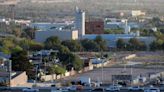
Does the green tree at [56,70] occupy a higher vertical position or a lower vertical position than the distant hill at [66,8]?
higher

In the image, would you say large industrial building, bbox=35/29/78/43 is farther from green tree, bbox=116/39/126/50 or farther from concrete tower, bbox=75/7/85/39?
green tree, bbox=116/39/126/50

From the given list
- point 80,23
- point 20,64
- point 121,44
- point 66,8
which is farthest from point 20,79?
point 66,8

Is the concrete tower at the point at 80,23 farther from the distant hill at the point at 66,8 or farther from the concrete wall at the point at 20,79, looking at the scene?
the distant hill at the point at 66,8

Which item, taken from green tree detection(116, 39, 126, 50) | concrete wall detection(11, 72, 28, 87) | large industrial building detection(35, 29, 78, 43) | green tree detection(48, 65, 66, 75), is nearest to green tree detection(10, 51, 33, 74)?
concrete wall detection(11, 72, 28, 87)

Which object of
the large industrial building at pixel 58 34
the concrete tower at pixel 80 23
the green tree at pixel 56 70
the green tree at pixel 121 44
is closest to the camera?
the green tree at pixel 56 70

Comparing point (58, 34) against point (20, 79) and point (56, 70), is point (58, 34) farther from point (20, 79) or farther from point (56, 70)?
point (20, 79)

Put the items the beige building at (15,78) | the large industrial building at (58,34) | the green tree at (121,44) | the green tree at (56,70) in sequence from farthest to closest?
the large industrial building at (58,34)
the green tree at (121,44)
the green tree at (56,70)
the beige building at (15,78)

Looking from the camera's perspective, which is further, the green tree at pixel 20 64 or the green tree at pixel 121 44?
the green tree at pixel 121 44

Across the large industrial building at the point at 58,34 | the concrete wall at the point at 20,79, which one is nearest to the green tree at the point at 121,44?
the large industrial building at the point at 58,34

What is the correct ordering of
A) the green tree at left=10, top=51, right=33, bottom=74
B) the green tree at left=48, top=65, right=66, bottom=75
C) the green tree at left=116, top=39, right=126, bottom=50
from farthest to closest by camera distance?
the green tree at left=116, top=39, right=126, bottom=50, the green tree at left=48, top=65, right=66, bottom=75, the green tree at left=10, top=51, right=33, bottom=74

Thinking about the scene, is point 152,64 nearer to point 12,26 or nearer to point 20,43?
point 20,43
